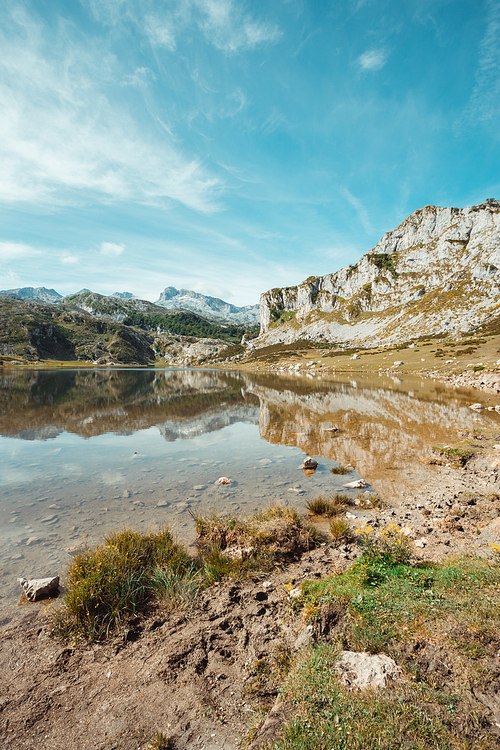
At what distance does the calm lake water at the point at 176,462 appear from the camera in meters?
11.2

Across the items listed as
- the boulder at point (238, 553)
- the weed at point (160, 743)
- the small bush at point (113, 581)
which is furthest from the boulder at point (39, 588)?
the weed at point (160, 743)

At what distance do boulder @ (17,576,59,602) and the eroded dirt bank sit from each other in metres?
0.35

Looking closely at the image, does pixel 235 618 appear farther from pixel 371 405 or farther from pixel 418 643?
pixel 371 405

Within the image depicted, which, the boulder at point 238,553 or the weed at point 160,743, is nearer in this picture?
the weed at point 160,743

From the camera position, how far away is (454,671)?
Result: 424 cm

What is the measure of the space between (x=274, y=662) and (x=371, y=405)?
33734 mm

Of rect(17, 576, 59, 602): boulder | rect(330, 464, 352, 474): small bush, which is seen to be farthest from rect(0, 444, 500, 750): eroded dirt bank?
rect(330, 464, 352, 474): small bush

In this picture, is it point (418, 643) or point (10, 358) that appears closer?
point (418, 643)

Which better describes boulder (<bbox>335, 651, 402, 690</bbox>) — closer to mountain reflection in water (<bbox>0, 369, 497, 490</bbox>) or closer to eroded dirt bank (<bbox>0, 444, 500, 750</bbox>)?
eroded dirt bank (<bbox>0, 444, 500, 750</bbox>)

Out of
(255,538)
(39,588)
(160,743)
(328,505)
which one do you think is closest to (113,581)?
(39,588)

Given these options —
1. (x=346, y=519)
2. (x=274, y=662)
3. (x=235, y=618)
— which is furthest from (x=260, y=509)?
(x=274, y=662)

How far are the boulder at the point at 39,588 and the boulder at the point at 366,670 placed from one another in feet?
23.0

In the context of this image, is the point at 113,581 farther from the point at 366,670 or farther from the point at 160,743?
the point at 366,670

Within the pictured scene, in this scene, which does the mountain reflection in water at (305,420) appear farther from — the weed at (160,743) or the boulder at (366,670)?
the weed at (160,743)
